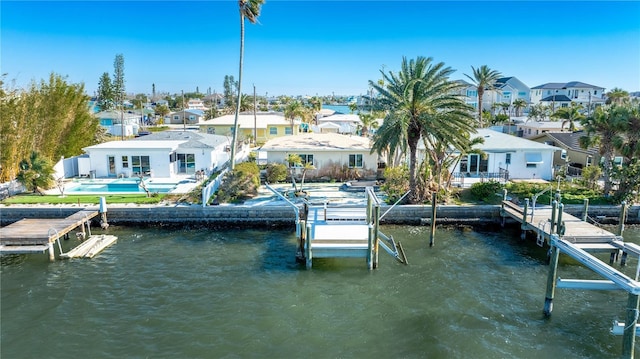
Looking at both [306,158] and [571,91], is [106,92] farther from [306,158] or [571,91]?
[571,91]

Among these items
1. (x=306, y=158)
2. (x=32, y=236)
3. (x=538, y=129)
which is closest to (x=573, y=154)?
(x=538, y=129)

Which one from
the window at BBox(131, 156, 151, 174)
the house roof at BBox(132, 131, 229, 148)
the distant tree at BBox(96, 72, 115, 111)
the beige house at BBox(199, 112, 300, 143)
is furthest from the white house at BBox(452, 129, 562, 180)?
the distant tree at BBox(96, 72, 115, 111)

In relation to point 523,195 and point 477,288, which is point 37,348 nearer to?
point 477,288

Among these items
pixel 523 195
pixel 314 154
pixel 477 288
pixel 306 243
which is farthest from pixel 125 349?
pixel 523 195

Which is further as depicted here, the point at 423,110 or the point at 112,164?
the point at 112,164

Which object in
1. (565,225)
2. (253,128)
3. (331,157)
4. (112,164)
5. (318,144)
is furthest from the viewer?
(253,128)

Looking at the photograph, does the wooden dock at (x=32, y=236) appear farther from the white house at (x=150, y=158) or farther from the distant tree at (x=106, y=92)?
the distant tree at (x=106, y=92)
